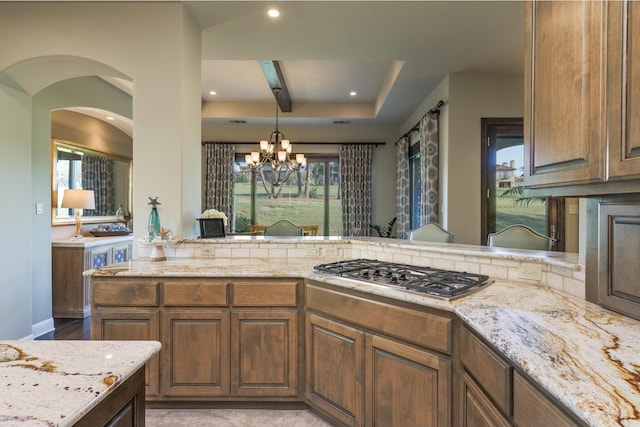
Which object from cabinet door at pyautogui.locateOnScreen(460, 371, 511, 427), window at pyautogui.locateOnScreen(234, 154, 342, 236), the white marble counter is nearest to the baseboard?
window at pyautogui.locateOnScreen(234, 154, 342, 236)

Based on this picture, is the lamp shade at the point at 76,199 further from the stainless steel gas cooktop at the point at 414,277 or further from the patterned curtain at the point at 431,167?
the patterned curtain at the point at 431,167

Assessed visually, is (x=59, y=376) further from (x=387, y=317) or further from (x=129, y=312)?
(x=129, y=312)

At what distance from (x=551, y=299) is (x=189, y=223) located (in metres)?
2.60

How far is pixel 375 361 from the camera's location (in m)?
1.75

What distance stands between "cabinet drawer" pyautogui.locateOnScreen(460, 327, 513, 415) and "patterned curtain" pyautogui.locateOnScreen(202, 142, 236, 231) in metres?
6.00

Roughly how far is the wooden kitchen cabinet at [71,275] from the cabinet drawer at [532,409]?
14.9 ft

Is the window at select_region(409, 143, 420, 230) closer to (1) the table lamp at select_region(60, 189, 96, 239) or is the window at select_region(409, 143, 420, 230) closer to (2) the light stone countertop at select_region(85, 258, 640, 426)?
(2) the light stone countertop at select_region(85, 258, 640, 426)

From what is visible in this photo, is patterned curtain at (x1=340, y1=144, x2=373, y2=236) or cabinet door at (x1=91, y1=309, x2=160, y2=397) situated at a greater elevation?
patterned curtain at (x1=340, y1=144, x2=373, y2=236)

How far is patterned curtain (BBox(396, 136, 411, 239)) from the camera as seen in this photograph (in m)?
6.15

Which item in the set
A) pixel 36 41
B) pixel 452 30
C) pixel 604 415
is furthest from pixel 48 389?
pixel 452 30

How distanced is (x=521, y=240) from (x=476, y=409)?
1.89 metres

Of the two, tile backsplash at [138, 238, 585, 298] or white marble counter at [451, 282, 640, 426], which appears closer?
white marble counter at [451, 282, 640, 426]

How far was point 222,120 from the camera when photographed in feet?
21.4

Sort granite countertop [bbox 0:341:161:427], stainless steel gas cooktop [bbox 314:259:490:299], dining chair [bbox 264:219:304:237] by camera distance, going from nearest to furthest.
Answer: granite countertop [bbox 0:341:161:427] < stainless steel gas cooktop [bbox 314:259:490:299] < dining chair [bbox 264:219:304:237]
